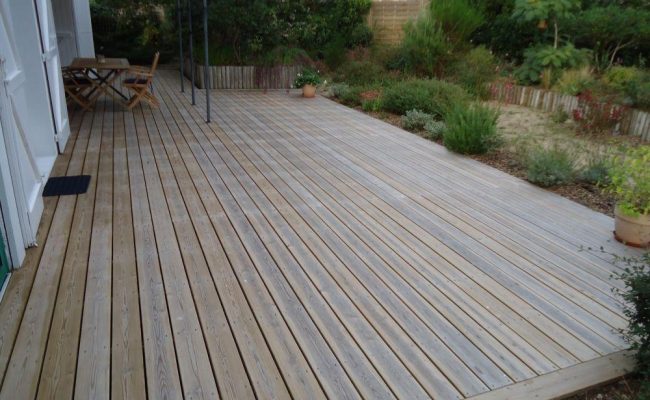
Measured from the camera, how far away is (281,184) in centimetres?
427

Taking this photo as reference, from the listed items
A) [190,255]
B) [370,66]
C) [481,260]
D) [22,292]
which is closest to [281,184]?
[190,255]

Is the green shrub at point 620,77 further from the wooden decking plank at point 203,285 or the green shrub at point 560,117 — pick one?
the wooden decking plank at point 203,285

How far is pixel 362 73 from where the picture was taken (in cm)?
936

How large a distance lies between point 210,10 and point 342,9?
3.73 meters

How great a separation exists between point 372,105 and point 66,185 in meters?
4.76

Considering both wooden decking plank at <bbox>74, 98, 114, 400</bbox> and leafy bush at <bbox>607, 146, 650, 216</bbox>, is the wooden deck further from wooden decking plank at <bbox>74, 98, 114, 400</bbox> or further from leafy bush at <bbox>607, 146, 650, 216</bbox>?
leafy bush at <bbox>607, 146, 650, 216</bbox>

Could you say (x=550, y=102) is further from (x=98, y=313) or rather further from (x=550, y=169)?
(x=98, y=313)

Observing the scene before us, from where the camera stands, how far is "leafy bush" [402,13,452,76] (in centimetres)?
944

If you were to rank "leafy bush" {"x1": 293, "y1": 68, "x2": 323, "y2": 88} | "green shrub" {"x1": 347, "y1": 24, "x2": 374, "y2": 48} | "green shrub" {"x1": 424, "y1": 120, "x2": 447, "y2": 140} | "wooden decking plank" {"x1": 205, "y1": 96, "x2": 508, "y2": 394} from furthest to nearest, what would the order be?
"green shrub" {"x1": 347, "y1": 24, "x2": 374, "y2": 48}
"leafy bush" {"x1": 293, "y1": 68, "x2": 323, "y2": 88}
"green shrub" {"x1": 424, "y1": 120, "x2": 447, "y2": 140}
"wooden decking plank" {"x1": 205, "y1": 96, "x2": 508, "y2": 394}

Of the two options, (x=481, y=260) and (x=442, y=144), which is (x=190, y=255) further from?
(x=442, y=144)

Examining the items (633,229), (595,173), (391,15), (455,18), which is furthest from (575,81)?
(391,15)

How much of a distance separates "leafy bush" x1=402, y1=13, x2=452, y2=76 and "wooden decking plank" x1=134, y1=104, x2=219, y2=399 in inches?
270

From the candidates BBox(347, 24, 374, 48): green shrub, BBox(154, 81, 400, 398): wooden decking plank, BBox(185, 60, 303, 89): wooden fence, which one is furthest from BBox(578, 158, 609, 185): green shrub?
BBox(347, 24, 374, 48): green shrub

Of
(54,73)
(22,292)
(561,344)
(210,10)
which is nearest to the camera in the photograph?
(561,344)
